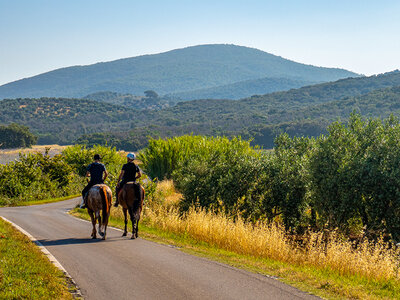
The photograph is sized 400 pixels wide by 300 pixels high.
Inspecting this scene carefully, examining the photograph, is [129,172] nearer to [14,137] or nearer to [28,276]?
[28,276]

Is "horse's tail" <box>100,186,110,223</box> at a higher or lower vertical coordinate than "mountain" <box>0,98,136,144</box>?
lower

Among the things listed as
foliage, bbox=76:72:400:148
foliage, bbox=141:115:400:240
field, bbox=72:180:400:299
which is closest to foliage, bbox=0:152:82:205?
foliage, bbox=141:115:400:240

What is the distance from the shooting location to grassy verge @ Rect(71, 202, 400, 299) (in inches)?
360

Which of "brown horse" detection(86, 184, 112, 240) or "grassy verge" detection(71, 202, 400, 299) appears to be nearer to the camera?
"grassy verge" detection(71, 202, 400, 299)

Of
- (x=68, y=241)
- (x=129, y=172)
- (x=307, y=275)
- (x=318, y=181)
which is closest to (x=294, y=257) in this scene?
(x=307, y=275)

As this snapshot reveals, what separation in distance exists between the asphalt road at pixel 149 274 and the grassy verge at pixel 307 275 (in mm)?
519

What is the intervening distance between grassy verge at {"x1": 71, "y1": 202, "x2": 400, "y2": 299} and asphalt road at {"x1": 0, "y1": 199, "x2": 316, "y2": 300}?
519 millimetres

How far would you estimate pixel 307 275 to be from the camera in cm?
1041

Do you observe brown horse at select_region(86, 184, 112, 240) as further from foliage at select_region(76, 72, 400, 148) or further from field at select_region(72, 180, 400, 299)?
foliage at select_region(76, 72, 400, 148)

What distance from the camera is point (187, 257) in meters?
12.1

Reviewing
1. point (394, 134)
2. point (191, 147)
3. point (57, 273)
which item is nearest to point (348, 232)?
point (394, 134)

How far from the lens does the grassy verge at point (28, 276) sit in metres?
8.32

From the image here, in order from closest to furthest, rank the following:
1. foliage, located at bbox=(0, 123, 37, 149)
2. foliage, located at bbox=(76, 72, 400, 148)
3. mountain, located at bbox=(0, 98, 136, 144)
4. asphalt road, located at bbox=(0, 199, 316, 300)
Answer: asphalt road, located at bbox=(0, 199, 316, 300)
foliage, located at bbox=(0, 123, 37, 149)
foliage, located at bbox=(76, 72, 400, 148)
mountain, located at bbox=(0, 98, 136, 144)

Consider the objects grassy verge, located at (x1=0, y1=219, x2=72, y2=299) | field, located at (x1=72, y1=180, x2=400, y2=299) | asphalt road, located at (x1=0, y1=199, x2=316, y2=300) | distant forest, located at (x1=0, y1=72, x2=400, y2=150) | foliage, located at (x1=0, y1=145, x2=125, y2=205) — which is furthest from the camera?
distant forest, located at (x1=0, y1=72, x2=400, y2=150)
